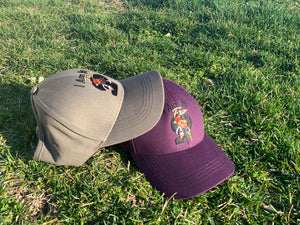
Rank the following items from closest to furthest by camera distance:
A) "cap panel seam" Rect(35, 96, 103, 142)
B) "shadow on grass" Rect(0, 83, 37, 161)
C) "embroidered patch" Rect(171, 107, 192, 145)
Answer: "cap panel seam" Rect(35, 96, 103, 142) → "embroidered patch" Rect(171, 107, 192, 145) → "shadow on grass" Rect(0, 83, 37, 161)

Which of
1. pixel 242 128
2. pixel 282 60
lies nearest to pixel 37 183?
pixel 242 128

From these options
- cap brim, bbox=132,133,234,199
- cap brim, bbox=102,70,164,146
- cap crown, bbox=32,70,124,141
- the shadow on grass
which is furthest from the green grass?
cap crown, bbox=32,70,124,141

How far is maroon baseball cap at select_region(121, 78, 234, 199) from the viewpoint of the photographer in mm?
1746

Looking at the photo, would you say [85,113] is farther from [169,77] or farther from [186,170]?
[169,77]

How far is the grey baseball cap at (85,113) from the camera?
1.66m

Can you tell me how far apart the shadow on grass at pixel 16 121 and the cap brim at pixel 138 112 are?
39.4 inches

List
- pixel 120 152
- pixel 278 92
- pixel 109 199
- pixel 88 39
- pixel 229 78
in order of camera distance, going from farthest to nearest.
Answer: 1. pixel 88 39
2. pixel 229 78
3. pixel 278 92
4. pixel 120 152
5. pixel 109 199

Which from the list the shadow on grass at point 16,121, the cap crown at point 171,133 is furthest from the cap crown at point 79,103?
the shadow on grass at point 16,121

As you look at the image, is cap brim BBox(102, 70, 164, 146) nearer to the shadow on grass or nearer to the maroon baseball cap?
the maroon baseball cap

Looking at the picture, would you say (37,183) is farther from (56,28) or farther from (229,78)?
(56,28)

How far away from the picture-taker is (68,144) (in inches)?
67.7

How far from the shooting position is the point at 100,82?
1901 mm

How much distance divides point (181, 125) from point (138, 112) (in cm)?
37

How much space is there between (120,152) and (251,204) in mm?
1205
